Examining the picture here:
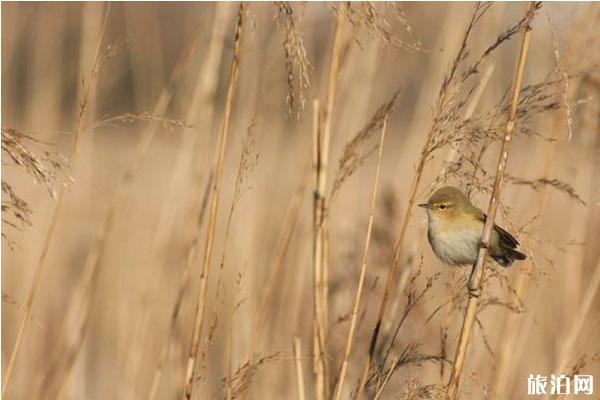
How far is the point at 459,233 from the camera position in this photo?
2242 millimetres

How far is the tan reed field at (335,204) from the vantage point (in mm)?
1494

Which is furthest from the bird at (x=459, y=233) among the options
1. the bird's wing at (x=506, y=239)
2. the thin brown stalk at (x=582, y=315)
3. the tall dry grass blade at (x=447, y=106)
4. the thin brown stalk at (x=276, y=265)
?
the tall dry grass blade at (x=447, y=106)

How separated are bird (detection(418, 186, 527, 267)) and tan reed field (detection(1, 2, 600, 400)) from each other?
53 millimetres

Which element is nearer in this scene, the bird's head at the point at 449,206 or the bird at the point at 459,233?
the bird at the point at 459,233

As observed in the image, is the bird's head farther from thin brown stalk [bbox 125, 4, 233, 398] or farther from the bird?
thin brown stalk [bbox 125, 4, 233, 398]

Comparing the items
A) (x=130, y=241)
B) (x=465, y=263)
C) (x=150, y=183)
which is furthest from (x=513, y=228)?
(x=150, y=183)

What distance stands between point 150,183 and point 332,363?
5.12 metres

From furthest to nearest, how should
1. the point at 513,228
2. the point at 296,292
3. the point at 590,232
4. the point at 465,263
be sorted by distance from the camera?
the point at 590,232 < the point at 296,292 < the point at 465,263 < the point at 513,228

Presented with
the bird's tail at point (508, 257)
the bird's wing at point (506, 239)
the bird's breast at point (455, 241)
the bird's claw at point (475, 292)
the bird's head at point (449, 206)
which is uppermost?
the bird's head at point (449, 206)

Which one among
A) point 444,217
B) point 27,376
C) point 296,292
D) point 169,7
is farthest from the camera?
point 169,7

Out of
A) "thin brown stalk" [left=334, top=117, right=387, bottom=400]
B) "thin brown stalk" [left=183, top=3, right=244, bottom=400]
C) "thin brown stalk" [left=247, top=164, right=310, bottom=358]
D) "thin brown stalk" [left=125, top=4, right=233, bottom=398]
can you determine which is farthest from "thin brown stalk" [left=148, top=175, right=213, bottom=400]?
"thin brown stalk" [left=334, top=117, right=387, bottom=400]

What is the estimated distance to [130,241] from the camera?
4191 mm

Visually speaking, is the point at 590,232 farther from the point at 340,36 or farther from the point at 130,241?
the point at 130,241

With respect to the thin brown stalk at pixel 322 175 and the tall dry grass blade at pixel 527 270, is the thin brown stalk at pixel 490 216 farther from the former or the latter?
the tall dry grass blade at pixel 527 270
